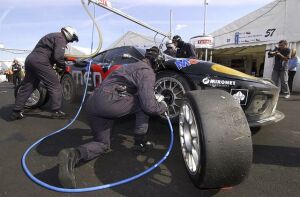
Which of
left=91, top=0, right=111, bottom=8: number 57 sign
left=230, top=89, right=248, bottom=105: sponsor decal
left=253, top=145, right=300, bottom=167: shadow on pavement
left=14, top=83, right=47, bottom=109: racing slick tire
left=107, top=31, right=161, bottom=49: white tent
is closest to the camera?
left=253, top=145, right=300, bottom=167: shadow on pavement

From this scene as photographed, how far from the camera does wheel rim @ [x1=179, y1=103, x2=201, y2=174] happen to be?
205 cm

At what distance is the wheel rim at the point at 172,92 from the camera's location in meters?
3.62

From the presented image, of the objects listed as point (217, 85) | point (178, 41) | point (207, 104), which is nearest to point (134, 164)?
point (207, 104)

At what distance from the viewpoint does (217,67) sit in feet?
11.4

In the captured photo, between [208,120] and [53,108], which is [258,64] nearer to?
[53,108]

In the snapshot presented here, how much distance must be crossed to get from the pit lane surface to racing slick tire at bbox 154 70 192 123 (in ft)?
1.12

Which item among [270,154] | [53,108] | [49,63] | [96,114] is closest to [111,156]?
[96,114]

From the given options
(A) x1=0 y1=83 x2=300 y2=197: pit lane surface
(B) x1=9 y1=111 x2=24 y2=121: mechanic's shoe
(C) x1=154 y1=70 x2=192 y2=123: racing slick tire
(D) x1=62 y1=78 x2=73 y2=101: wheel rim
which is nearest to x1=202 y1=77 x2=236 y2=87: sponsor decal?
(C) x1=154 y1=70 x2=192 y2=123: racing slick tire

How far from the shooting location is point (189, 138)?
90.7 inches

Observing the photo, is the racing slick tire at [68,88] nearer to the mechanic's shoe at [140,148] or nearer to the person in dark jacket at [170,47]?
the person in dark jacket at [170,47]

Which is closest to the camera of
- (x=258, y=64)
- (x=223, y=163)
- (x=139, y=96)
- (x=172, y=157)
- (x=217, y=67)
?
(x=223, y=163)

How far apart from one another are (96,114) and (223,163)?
1340 millimetres

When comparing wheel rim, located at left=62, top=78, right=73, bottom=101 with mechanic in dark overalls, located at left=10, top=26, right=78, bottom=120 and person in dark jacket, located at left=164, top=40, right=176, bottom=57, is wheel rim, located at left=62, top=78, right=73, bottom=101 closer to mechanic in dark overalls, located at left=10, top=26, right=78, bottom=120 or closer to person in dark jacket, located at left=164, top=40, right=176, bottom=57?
mechanic in dark overalls, located at left=10, top=26, right=78, bottom=120

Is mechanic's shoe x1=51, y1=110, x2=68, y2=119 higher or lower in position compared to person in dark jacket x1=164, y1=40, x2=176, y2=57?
lower
